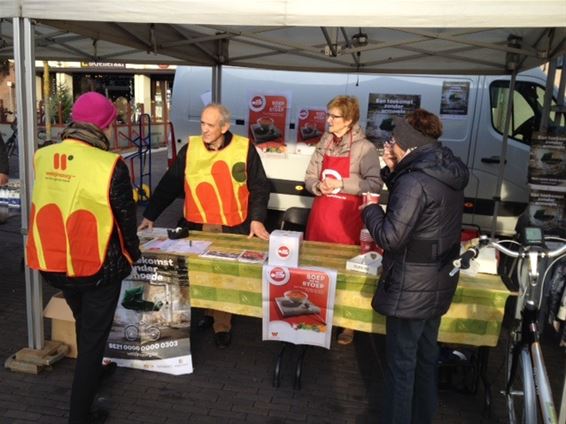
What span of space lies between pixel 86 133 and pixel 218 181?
1.35m

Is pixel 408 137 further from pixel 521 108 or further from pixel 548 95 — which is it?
pixel 521 108

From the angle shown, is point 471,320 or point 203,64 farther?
point 203,64

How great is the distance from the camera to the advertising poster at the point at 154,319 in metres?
3.29

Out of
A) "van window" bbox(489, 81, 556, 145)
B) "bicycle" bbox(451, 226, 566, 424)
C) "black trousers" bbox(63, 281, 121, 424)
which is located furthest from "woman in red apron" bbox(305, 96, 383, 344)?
"van window" bbox(489, 81, 556, 145)

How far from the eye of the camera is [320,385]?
351 cm

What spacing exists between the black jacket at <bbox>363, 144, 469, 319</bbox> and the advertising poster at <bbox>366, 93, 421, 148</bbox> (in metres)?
4.42

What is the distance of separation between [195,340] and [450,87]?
15.0 ft

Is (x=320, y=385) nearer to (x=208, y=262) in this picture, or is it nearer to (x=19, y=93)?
(x=208, y=262)

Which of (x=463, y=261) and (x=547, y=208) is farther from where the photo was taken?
(x=547, y=208)

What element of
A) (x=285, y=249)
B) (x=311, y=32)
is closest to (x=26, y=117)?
(x=285, y=249)

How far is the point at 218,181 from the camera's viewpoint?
12.4 ft

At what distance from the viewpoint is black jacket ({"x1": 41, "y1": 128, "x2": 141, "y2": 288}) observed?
2525mm

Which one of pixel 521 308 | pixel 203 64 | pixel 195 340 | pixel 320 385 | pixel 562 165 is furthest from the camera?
pixel 203 64

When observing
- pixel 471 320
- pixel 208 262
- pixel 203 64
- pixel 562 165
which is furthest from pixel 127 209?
pixel 562 165
